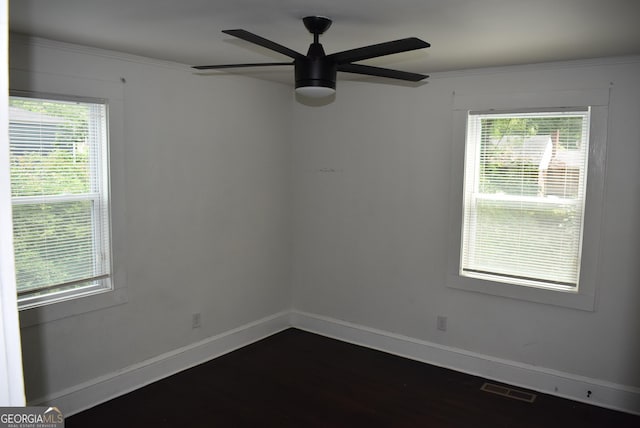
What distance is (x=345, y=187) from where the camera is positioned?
455cm

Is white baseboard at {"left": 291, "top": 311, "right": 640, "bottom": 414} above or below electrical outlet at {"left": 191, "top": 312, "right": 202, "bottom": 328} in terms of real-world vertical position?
below

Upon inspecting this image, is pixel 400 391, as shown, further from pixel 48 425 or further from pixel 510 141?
pixel 48 425

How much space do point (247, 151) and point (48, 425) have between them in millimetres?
3799

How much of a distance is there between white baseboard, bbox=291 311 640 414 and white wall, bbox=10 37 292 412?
2.20 ft

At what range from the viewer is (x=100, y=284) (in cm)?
344

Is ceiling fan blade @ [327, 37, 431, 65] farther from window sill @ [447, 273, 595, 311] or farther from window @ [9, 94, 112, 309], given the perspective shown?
window sill @ [447, 273, 595, 311]

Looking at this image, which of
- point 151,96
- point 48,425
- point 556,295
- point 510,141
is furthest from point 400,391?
point 48,425

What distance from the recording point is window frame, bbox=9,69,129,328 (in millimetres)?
2992

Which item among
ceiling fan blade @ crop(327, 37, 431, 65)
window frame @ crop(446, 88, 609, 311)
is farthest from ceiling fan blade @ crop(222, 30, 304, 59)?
window frame @ crop(446, 88, 609, 311)

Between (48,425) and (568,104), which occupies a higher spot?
(568,104)

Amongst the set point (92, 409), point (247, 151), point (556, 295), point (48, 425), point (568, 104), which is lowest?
point (92, 409)

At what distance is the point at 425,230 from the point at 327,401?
1.60 meters

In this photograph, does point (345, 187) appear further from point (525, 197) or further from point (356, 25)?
point (356, 25)

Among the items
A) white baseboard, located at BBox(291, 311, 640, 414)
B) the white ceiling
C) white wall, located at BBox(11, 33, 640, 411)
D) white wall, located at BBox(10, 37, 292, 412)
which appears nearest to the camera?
the white ceiling
